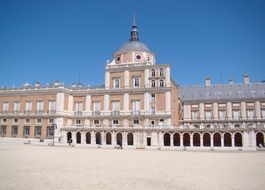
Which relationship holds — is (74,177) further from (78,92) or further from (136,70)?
(78,92)

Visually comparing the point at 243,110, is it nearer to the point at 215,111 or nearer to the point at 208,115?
the point at 215,111

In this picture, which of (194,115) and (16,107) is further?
(194,115)

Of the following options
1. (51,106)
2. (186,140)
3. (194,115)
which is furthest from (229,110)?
(51,106)

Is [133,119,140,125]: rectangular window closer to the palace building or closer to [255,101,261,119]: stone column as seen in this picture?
the palace building

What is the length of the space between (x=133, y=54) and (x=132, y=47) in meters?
2.13

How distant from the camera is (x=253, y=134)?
162 feet

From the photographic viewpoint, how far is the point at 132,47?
6512cm

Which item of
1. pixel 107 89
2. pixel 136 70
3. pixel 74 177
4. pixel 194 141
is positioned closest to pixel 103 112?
pixel 107 89

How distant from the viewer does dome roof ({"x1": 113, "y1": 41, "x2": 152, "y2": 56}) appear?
64875 millimetres

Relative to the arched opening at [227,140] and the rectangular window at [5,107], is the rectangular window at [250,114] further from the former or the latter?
the rectangular window at [5,107]

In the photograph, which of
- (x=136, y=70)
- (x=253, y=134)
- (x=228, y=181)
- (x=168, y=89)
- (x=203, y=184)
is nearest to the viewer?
(x=203, y=184)

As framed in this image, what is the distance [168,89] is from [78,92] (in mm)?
21439

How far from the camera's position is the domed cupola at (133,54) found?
64.0 meters

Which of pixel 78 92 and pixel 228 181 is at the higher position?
pixel 78 92
